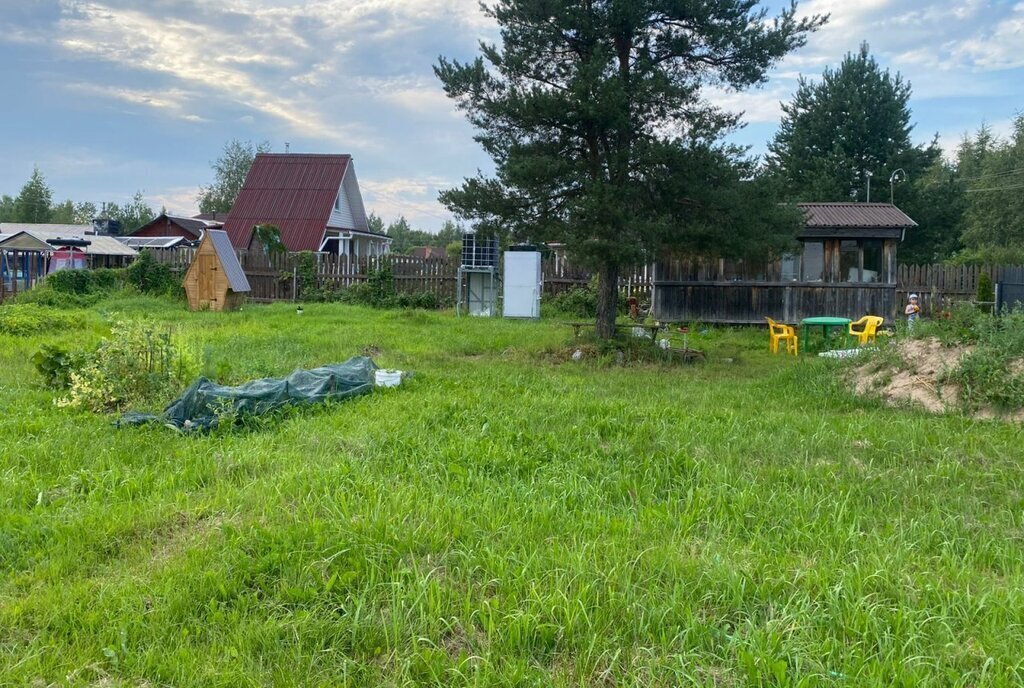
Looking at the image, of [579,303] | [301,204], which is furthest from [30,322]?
[301,204]

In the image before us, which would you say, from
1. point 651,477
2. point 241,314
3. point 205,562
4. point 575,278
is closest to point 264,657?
point 205,562

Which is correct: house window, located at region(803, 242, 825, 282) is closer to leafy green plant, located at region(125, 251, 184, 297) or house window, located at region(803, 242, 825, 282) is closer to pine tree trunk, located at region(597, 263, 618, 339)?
pine tree trunk, located at region(597, 263, 618, 339)

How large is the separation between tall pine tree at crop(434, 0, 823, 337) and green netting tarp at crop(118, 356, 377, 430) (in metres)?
4.61

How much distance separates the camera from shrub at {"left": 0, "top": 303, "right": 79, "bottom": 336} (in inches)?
471

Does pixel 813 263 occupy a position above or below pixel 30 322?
above

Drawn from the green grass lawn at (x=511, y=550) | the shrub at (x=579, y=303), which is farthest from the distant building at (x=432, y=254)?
the green grass lawn at (x=511, y=550)

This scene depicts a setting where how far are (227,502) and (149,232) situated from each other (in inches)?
1652

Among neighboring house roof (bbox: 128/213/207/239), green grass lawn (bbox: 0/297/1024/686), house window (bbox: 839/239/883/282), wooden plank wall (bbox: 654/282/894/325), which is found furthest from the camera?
neighboring house roof (bbox: 128/213/207/239)

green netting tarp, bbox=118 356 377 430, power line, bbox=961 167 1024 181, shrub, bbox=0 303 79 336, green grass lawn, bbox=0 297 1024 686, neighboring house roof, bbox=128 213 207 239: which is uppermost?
power line, bbox=961 167 1024 181

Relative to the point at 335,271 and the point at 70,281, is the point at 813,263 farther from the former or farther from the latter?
the point at 70,281

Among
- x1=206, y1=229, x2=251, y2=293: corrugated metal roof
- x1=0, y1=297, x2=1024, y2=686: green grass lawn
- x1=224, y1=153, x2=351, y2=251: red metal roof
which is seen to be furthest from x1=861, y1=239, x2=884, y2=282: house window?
x1=224, y1=153, x2=351, y2=251: red metal roof

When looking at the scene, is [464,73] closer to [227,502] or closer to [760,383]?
[760,383]

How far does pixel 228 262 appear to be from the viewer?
61.6 feet

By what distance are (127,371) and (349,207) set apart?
2796 cm
